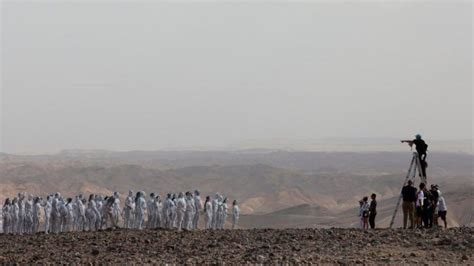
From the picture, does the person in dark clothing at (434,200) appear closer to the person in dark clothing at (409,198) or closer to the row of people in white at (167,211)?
the person in dark clothing at (409,198)

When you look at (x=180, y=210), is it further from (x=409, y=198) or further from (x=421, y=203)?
(x=421, y=203)

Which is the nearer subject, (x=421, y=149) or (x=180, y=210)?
(x=421, y=149)

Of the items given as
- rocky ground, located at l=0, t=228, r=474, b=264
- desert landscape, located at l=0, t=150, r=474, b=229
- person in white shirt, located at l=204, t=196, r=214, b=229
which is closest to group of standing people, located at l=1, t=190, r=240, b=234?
person in white shirt, located at l=204, t=196, r=214, b=229

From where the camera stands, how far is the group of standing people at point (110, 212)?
34.1 metres

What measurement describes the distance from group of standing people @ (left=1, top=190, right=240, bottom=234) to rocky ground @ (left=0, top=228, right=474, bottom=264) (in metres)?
5.01

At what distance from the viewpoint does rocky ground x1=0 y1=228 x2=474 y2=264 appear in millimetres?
21500

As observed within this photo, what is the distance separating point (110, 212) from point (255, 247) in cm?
1206

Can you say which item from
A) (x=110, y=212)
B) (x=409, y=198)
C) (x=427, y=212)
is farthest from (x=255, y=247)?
(x=110, y=212)

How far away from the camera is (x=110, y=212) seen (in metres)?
34.2

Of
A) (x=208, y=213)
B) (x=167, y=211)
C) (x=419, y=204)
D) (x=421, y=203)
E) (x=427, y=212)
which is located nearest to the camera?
(x=421, y=203)

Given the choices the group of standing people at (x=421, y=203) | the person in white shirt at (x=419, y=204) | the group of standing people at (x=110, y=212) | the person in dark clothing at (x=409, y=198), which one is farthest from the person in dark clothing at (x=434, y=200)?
the group of standing people at (x=110, y=212)

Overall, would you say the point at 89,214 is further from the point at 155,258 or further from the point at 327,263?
the point at 327,263

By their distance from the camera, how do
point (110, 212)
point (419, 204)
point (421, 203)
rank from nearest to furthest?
point (421, 203), point (419, 204), point (110, 212)

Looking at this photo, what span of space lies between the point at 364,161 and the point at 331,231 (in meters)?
154
